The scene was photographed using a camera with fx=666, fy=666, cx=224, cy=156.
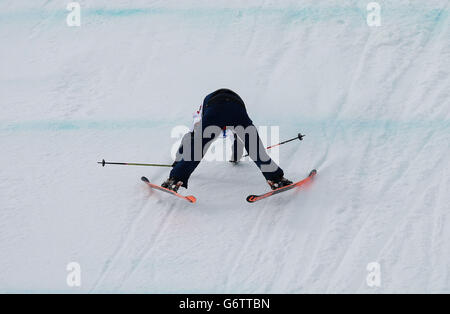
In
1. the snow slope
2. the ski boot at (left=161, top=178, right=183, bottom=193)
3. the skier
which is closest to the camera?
the snow slope

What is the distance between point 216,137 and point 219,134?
0.04 m

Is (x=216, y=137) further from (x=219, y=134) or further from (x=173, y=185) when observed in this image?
(x=173, y=185)

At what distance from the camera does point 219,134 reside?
5031mm

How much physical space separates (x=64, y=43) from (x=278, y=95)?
2438 millimetres

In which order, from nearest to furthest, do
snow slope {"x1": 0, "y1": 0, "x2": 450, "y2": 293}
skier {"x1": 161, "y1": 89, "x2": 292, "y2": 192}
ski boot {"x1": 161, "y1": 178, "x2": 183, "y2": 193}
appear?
snow slope {"x1": 0, "y1": 0, "x2": 450, "y2": 293}, skier {"x1": 161, "y1": 89, "x2": 292, "y2": 192}, ski boot {"x1": 161, "y1": 178, "x2": 183, "y2": 193}

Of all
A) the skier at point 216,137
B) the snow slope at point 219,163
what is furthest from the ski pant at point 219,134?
the snow slope at point 219,163

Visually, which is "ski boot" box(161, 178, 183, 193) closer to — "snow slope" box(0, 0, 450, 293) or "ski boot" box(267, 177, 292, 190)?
"snow slope" box(0, 0, 450, 293)

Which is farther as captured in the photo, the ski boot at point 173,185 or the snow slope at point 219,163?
the ski boot at point 173,185

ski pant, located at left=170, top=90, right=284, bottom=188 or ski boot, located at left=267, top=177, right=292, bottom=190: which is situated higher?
ski pant, located at left=170, top=90, right=284, bottom=188

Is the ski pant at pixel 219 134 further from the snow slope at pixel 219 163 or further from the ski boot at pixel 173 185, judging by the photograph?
the snow slope at pixel 219 163

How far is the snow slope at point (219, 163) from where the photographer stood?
470 cm

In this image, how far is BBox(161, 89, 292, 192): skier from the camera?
4.95 m

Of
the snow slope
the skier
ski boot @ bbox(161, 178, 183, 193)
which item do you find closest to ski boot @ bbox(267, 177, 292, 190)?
the skier

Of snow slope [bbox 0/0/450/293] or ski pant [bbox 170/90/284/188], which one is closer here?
snow slope [bbox 0/0/450/293]
